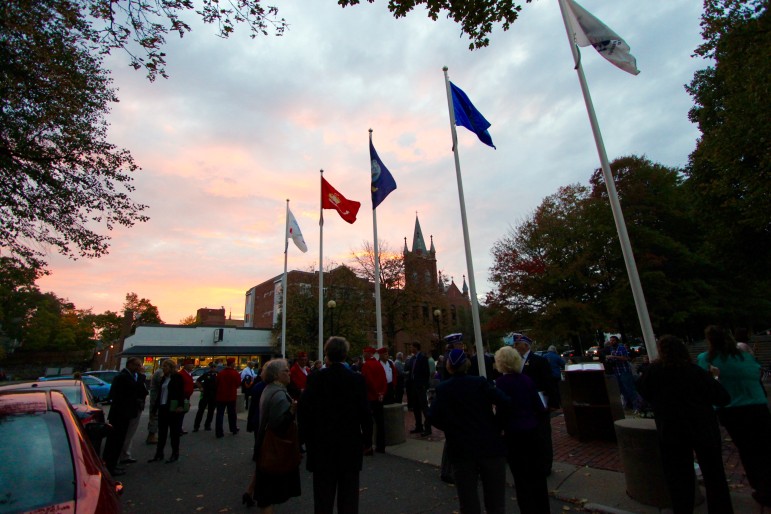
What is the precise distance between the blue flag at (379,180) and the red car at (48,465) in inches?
421

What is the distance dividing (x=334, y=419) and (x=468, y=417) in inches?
49.8

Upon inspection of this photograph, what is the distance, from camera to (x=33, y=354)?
56.4m

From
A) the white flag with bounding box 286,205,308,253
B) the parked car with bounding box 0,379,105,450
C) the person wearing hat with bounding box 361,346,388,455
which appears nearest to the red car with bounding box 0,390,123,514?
the parked car with bounding box 0,379,105,450

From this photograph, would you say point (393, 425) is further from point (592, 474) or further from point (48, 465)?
point (48, 465)

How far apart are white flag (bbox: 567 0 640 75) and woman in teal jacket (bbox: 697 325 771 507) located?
5554 mm

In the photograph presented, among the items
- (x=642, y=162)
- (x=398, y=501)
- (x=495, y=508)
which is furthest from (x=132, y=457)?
(x=642, y=162)

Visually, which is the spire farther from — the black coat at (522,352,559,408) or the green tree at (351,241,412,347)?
the black coat at (522,352,559,408)

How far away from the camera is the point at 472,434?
364 cm

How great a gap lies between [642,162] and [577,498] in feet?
106

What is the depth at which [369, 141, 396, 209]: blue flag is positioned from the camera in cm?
1311

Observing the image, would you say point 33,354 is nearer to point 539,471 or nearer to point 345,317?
point 345,317

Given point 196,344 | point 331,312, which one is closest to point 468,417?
point 331,312

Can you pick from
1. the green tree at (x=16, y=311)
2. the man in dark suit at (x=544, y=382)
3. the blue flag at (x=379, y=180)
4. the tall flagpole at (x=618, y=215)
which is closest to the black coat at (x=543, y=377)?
the man in dark suit at (x=544, y=382)

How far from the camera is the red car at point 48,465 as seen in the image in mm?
2253
